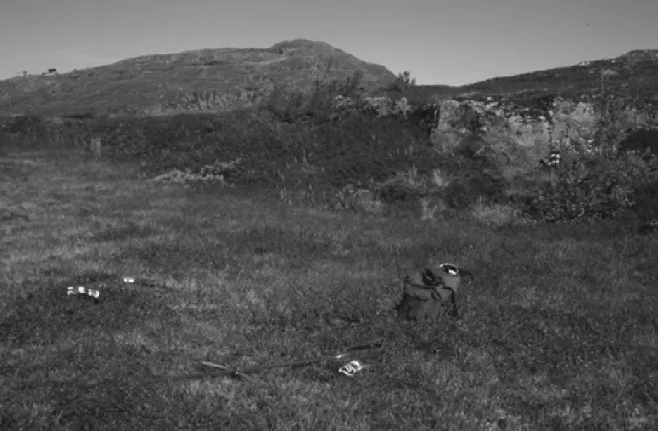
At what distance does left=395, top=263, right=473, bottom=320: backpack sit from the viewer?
820 cm

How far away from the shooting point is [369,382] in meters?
6.52

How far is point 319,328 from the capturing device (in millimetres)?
8141

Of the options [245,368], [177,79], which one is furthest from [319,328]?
[177,79]

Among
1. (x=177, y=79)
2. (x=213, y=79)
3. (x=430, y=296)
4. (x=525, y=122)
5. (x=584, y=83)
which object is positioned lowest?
(x=430, y=296)

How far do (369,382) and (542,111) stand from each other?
1642 cm

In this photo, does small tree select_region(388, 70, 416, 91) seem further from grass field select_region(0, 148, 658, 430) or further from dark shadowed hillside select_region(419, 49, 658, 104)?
grass field select_region(0, 148, 658, 430)

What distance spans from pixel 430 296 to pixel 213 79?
200 feet

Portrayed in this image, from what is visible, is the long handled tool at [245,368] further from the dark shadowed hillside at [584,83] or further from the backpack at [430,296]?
the dark shadowed hillside at [584,83]

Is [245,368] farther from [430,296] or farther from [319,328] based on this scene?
[430,296]

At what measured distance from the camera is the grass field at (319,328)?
585 cm

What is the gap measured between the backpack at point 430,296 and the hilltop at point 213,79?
16.0 meters

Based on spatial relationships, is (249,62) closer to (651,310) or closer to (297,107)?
(297,107)

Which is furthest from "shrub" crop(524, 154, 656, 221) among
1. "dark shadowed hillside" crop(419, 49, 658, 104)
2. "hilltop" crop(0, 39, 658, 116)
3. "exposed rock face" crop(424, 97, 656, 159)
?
"hilltop" crop(0, 39, 658, 116)

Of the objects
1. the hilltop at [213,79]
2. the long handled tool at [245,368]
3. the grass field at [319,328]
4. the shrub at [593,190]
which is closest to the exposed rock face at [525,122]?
the hilltop at [213,79]
